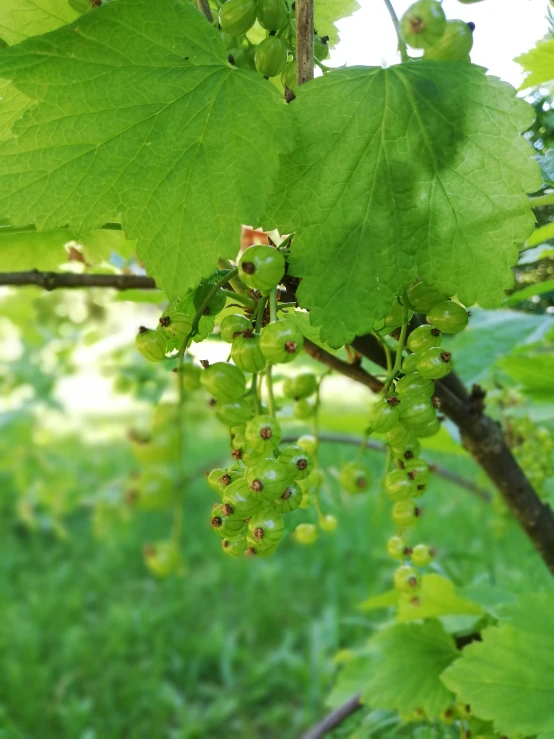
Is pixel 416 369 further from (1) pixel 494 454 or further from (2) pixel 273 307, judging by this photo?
(1) pixel 494 454

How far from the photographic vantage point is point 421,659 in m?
1.01

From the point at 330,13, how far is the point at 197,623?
2766 mm

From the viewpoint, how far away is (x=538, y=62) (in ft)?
2.27

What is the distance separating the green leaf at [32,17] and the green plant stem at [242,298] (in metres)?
0.30

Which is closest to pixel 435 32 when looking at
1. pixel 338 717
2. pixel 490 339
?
pixel 490 339

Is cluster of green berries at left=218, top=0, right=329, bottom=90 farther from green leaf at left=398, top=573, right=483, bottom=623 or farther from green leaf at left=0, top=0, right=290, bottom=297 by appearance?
green leaf at left=398, top=573, right=483, bottom=623

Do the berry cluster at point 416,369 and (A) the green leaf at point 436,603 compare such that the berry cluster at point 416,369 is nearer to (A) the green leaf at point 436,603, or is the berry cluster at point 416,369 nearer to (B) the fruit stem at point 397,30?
(B) the fruit stem at point 397,30

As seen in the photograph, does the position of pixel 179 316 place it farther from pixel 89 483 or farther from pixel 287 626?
pixel 89 483

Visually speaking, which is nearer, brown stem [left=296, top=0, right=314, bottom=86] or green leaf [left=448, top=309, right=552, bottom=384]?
brown stem [left=296, top=0, right=314, bottom=86]

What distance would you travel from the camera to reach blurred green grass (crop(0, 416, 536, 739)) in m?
2.39

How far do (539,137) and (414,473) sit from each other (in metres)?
0.39

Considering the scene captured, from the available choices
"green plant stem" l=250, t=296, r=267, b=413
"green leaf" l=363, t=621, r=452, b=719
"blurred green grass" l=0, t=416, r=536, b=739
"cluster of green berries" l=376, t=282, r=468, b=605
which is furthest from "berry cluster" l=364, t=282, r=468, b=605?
"blurred green grass" l=0, t=416, r=536, b=739

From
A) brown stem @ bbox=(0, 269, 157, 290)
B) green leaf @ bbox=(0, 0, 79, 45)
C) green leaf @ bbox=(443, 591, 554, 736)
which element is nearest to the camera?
green leaf @ bbox=(0, 0, 79, 45)

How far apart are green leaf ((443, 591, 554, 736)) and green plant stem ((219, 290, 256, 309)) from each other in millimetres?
517
